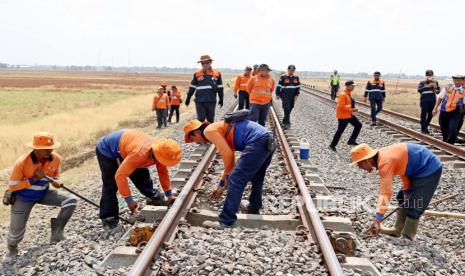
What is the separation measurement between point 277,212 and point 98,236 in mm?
2193

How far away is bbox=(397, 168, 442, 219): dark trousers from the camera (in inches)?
191

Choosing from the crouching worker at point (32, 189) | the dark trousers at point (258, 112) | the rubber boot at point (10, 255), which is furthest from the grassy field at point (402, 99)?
the rubber boot at point (10, 255)

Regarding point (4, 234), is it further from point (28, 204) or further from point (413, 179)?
point (413, 179)

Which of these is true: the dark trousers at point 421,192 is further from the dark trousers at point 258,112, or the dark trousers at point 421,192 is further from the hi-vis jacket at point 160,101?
the hi-vis jacket at point 160,101

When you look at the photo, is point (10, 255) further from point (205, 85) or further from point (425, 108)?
point (425, 108)

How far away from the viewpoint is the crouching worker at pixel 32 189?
16.0 feet

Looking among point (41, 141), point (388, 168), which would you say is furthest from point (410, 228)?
point (41, 141)

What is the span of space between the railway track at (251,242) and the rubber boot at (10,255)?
1.51 m

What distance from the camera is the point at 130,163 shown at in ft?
14.8

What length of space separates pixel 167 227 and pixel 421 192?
9.85 ft

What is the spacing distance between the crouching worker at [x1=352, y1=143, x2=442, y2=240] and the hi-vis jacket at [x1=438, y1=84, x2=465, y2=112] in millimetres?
5941

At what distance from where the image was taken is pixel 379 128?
1306 cm

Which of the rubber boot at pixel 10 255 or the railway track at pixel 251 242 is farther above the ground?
the railway track at pixel 251 242

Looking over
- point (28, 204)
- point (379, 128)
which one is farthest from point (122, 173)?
point (379, 128)
